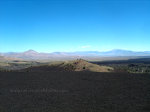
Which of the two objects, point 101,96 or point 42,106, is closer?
point 42,106

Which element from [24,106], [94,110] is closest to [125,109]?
[94,110]

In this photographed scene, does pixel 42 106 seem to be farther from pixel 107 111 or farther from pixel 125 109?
pixel 125 109

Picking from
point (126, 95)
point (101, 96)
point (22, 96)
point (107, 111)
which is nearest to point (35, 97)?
point (22, 96)

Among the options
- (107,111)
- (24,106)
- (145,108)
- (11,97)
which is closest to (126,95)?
(145,108)

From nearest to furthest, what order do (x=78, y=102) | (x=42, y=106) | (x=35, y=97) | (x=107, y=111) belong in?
(x=107, y=111), (x=42, y=106), (x=78, y=102), (x=35, y=97)

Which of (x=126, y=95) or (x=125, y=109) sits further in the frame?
(x=126, y=95)

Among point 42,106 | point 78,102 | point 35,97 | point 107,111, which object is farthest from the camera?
point 35,97

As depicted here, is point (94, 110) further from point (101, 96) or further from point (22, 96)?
point (22, 96)
